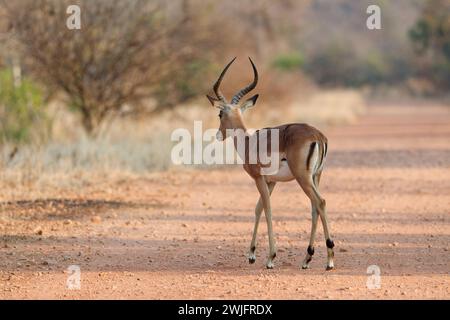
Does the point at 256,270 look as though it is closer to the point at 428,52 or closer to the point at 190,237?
the point at 190,237

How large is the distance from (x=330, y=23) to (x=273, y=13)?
174 ft

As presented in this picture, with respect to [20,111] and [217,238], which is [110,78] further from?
[217,238]

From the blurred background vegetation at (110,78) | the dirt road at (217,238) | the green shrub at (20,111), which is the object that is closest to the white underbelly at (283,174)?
the dirt road at (217,238)

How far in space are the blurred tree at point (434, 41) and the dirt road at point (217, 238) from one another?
3927 centimetres

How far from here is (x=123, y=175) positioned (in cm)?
1795

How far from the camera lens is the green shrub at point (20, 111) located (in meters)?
20.3

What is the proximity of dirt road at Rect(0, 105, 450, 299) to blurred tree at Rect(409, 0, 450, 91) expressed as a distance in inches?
1546

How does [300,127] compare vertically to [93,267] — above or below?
above

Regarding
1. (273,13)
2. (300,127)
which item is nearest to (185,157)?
(300,127)

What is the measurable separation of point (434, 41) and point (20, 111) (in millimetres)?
43922

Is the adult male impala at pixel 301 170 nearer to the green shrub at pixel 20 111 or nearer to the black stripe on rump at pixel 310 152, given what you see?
the black stripe on rump at pixel 310 152

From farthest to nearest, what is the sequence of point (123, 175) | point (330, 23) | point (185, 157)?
point (330, 23)
point (185, 157)
point (123, 175)

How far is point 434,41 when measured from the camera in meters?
60.4

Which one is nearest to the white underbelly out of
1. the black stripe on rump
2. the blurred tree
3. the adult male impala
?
the adult male impala
